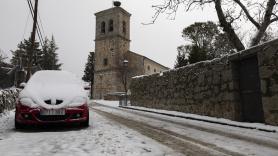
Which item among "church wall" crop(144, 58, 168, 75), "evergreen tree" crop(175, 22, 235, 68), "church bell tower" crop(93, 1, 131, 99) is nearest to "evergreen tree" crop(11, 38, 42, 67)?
"church bell tower" crop(93, 1, 131, 99)

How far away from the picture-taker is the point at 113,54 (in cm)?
5184

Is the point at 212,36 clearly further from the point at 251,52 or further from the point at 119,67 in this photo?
the point at 251,52

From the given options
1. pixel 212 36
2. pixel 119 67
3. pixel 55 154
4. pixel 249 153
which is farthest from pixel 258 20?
pixel 119 67

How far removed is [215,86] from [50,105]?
238 inches

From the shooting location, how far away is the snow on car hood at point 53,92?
20.2ft

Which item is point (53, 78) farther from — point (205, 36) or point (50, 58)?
point (50, 58)

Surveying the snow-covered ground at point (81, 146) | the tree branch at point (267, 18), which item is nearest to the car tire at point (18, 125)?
the snow-covered ground at point (81, 146)

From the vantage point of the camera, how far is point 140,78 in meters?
19.4

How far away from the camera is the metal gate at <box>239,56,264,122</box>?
7902 millimetres

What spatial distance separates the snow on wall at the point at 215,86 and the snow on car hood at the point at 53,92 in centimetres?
471

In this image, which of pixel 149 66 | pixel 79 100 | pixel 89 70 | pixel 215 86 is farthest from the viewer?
pixel 89 70

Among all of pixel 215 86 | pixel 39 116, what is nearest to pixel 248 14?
pixel 215 86

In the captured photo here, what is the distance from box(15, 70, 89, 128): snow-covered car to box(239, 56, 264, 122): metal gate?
4.78 meters

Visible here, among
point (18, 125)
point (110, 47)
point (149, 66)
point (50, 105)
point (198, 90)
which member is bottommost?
point (18, 125)
